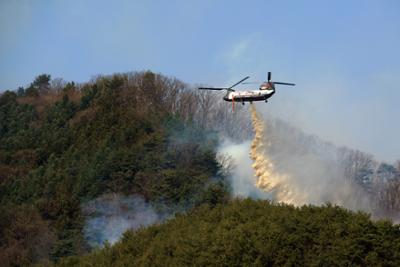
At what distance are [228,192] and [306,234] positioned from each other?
37.2 meters

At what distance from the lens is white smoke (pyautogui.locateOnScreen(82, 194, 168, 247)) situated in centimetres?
7394

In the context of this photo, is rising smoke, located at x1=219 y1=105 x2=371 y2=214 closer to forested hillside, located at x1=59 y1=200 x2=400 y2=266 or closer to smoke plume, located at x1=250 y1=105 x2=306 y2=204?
smoke plume, located at x1=250 y1=105 x2=306 y2=204

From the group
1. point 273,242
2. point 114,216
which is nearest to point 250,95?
point 273,242

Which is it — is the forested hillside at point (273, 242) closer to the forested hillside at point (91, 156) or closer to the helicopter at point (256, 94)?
the helicopter at point (256, 94)

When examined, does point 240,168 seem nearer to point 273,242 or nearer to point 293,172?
point 293,172

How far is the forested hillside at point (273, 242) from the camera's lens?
39750 millimetres

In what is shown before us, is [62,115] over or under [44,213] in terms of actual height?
over

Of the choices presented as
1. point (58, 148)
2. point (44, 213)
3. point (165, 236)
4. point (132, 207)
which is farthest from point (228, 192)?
point (165, 236)

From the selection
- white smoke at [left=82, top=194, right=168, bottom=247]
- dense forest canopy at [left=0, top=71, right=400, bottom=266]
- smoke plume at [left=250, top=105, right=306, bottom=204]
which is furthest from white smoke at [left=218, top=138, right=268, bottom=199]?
smoke plume at [left=250, top=105, right=306, bottom=204]

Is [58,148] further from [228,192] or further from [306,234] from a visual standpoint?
[306,234]

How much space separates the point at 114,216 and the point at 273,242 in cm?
3859

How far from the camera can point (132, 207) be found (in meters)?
82.1

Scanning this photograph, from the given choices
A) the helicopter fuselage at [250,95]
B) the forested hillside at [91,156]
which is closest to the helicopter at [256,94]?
the helicopter fuselage at [250,95]

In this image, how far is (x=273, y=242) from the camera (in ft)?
135
